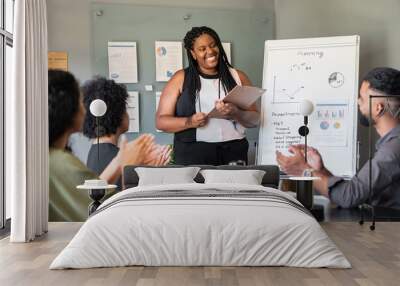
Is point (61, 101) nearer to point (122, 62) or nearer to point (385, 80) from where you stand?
point (122, 62)

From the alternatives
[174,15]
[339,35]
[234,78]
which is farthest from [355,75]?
[174,15]

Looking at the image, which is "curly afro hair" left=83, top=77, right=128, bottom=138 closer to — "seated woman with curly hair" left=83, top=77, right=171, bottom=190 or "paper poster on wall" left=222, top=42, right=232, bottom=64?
"seated woman with curly hair" left=83, top=77, right=171, bottom=190

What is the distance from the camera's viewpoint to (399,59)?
6.80m

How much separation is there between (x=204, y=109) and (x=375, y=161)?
2.25 metres

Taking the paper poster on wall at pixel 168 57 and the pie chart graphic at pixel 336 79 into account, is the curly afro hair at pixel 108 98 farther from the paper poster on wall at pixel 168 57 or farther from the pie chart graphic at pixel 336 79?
the pie chart graphic at pixel 336 79

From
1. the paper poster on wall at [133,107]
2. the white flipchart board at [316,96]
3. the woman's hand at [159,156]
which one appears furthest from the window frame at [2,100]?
the white flipchart board at [316,96]

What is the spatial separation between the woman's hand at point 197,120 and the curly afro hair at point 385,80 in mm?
2124

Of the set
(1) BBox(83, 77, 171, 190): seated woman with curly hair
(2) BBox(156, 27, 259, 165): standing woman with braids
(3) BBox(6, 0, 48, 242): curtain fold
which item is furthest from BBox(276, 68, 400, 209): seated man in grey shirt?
(3) BBox(6, 0, 48, 242): curtain fold

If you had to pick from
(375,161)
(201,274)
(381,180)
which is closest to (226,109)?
(375,161)

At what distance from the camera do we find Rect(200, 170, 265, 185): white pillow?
20.3ft

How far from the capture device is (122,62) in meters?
6.94

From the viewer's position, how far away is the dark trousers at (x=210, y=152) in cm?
679

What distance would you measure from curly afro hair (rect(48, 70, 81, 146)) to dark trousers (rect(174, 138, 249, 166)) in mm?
1414

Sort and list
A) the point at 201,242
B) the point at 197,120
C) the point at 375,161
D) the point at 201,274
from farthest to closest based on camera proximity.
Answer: the point at 197,120 → the point at 375,161 → the point at 201,242 → the point at 201,274
